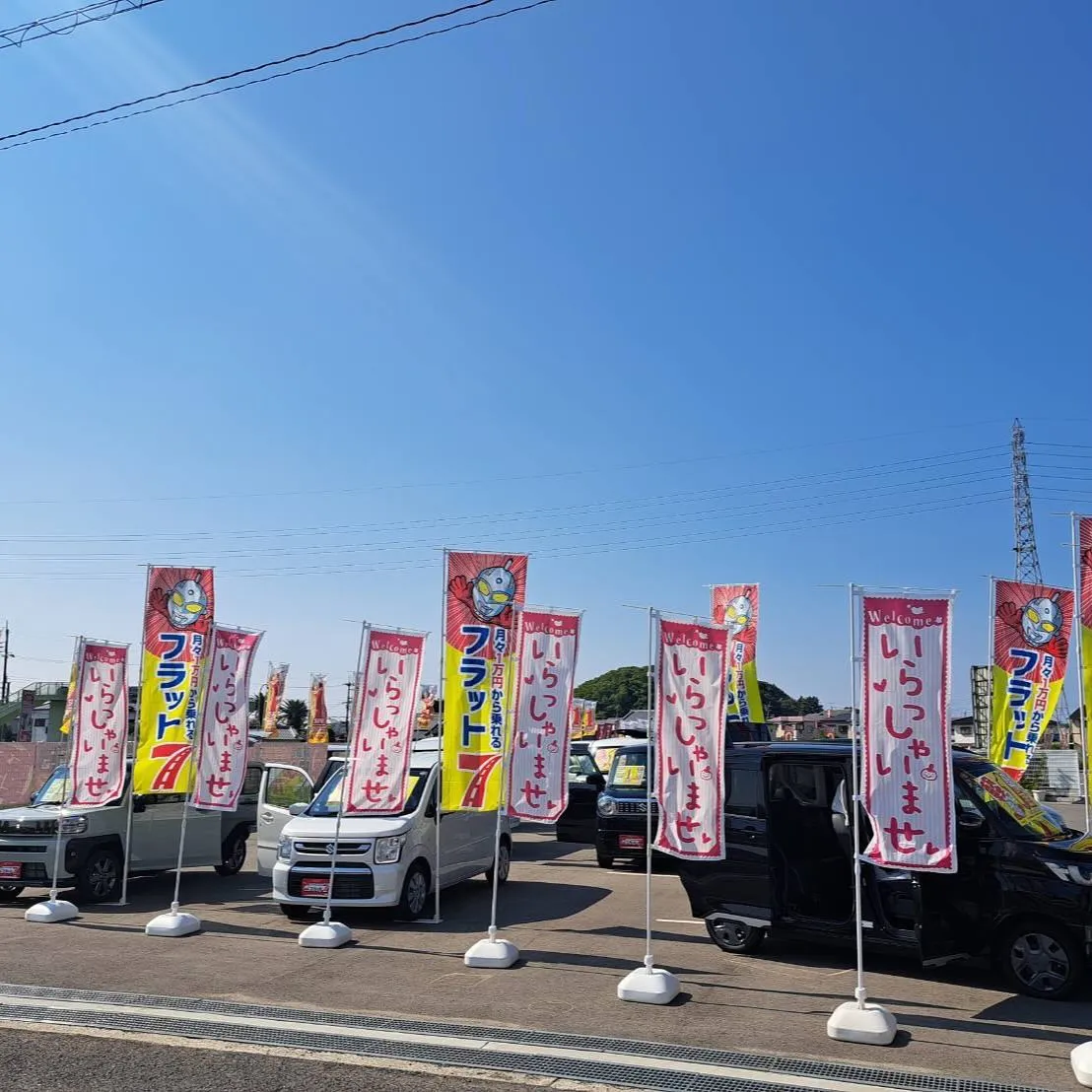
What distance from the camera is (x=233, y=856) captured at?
49.3 feet

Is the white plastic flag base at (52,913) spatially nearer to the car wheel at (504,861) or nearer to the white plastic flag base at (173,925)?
the white plastic flag base at (173,925)

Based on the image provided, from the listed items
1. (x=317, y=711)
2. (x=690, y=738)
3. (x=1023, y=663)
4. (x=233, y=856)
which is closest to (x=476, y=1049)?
(x=690, y=738)

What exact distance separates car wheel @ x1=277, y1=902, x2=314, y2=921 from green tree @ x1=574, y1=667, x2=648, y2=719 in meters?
96.0

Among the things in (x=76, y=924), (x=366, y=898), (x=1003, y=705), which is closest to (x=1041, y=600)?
(x=1003, y=705)

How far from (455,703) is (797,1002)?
4.32m

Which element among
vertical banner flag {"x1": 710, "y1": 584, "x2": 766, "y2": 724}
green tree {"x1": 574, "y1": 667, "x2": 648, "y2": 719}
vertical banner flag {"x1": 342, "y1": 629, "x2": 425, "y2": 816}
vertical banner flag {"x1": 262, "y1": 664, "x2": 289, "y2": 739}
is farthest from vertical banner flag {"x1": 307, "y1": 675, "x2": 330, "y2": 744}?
green tree {"x1": 574, "y1": 667, "x2": 648, "y2": 719}

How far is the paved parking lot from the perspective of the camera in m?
6.50

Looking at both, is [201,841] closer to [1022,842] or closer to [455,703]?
[455,703]

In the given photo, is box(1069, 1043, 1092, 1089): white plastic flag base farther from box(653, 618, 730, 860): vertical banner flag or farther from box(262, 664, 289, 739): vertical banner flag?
Result: box(262, 664, 289, 739): vertical banner flag

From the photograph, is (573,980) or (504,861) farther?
(504,861)

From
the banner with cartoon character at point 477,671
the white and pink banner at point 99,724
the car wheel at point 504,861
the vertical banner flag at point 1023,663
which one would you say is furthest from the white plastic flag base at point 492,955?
the vertical banner flag at point 1023,663

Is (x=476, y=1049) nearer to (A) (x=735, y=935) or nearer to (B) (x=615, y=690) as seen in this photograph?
(A) (x=735, y=935)

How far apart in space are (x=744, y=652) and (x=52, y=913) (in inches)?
535

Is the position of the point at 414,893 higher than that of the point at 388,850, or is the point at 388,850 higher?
the point at 388,850
